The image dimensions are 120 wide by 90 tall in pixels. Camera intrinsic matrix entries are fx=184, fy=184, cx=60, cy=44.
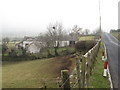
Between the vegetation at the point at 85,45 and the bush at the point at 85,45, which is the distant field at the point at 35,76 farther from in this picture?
the bush at the point at 85,45

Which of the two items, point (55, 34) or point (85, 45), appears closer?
Result: point (85, 45)

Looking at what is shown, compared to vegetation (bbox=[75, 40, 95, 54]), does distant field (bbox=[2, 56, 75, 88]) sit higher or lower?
lower

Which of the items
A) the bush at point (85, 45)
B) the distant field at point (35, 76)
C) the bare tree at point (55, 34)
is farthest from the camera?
the bare tree at point (55, 34)

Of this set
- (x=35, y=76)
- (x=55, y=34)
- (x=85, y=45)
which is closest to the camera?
(x=35, y=76)

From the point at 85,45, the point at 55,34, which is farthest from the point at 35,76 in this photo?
the point at 55,34

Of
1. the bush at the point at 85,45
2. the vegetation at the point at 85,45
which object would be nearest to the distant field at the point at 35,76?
the vegetation at the point at 85,45

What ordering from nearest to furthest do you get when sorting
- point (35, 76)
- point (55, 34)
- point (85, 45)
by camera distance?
point (35, 76)
point (85, 45)
point (55, 34)

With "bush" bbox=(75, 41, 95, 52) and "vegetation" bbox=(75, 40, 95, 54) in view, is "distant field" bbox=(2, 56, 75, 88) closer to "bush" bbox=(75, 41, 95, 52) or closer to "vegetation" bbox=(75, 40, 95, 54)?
"vegetation" bbox=(75, 40, 95, 54)

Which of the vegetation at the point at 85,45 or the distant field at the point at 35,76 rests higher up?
the vegetation at the point at 85,45

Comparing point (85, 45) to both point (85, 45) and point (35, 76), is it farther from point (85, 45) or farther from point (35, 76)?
point (35, 76)

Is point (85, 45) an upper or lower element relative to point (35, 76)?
upper

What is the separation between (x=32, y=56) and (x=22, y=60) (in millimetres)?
2714

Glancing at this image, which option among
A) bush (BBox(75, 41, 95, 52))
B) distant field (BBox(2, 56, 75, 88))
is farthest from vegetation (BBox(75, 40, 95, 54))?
distant field (BBox(2, 56, 75, 88))

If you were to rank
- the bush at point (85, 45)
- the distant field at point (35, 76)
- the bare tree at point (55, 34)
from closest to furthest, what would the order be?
the distant field at point (35, 76)
the bush at point (85, 45)
the bare tree at point (55, 34)
